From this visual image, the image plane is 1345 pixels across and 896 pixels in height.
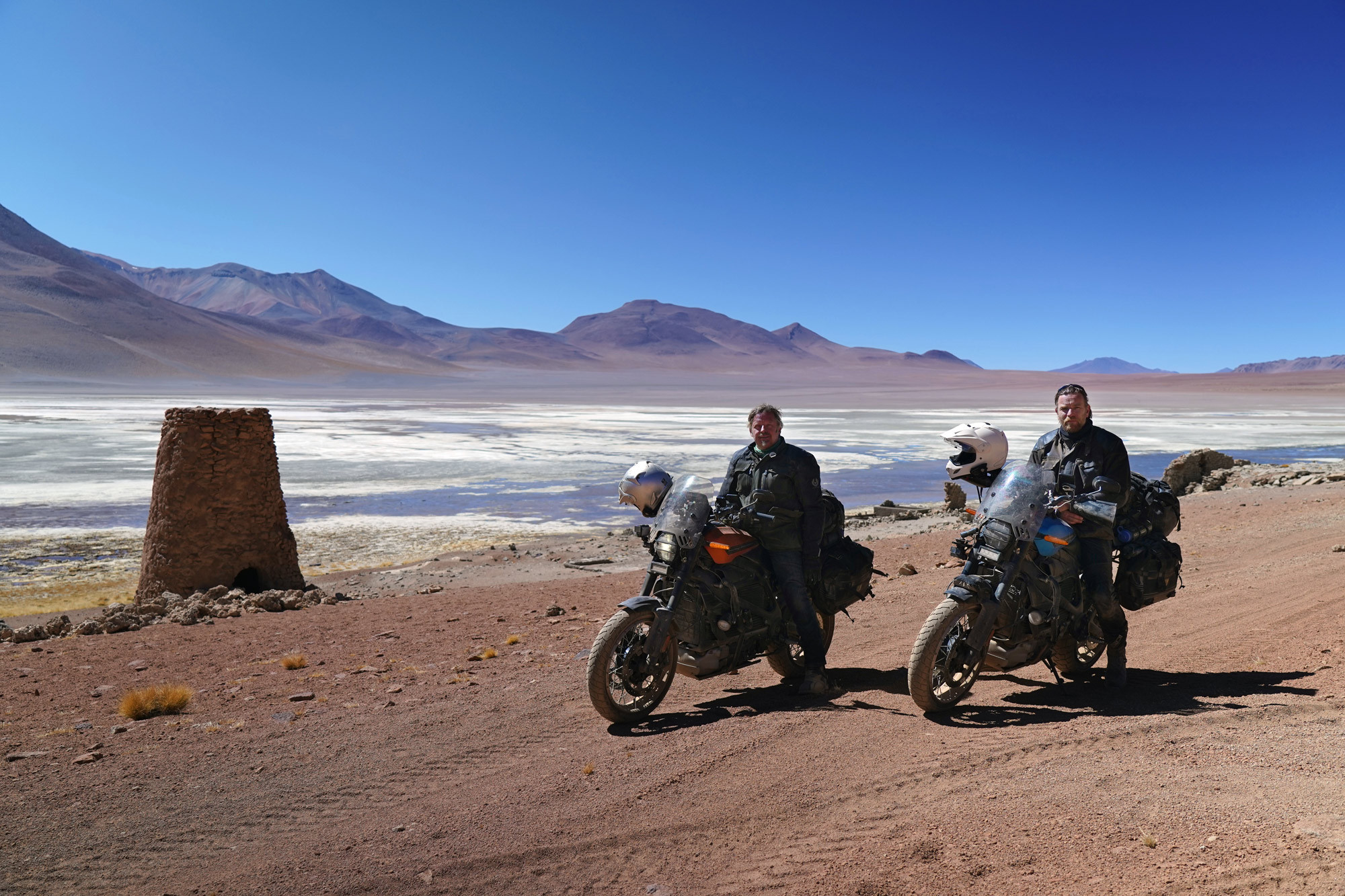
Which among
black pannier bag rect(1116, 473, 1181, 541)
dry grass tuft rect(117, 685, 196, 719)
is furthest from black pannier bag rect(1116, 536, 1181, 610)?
dry grass tuft rect(117, 685, 196, 719)

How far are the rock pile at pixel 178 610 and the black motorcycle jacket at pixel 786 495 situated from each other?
231 inches

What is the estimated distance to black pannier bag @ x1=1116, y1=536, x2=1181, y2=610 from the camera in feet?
16.7

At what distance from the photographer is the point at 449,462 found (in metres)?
25.8

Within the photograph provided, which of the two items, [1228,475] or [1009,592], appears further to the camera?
[1228,475]

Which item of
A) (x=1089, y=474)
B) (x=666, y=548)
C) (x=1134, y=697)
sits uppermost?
(x=1089, y=474)

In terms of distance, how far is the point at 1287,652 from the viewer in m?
5.48

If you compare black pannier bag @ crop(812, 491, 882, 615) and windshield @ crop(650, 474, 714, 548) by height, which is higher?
windshield @ crop(650, 474, 714, 548)

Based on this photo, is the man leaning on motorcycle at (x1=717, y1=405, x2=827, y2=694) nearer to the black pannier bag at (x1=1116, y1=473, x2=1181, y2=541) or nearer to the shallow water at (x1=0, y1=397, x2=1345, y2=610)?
the black pannier bag at (x1=1116, y1=473, x2=1181, y2=541)

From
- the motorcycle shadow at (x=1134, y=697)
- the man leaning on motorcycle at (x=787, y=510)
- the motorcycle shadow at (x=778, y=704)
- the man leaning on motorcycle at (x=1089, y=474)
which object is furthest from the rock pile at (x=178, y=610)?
the man leaning on motorcycle at (x=1089, y=474)

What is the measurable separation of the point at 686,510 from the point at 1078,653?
2.50 m

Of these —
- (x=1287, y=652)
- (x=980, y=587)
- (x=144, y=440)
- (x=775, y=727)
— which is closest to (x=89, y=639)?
(x=775, y=727)

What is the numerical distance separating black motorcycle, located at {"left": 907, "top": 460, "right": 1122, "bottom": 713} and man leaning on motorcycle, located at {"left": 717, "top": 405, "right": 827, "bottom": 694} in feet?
2.22

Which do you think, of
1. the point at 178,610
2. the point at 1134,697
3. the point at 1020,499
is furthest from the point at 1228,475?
the point at 178,610

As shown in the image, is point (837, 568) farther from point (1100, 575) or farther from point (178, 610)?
point (178, 610)
